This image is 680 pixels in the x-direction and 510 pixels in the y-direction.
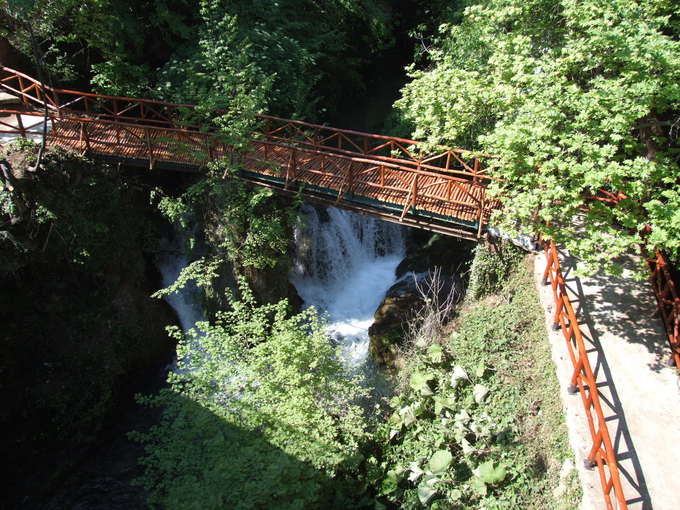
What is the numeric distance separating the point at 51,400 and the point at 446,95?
11328mm

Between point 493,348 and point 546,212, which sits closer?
point 546,212

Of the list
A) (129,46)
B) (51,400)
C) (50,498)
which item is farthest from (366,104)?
(50,498)

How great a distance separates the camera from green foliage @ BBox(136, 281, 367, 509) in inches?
276

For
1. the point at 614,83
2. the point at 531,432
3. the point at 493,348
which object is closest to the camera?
the point at 614,83

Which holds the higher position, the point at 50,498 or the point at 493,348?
the point at 493,348

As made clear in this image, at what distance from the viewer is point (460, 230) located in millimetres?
10672

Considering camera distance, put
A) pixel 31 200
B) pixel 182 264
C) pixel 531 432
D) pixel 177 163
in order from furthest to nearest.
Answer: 1. pixel 182 264
2. pixel 177 163
3. pixel 31 200
4. pixel 531 432

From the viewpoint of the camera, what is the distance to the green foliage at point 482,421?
300 inches

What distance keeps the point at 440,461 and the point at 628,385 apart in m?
3.28

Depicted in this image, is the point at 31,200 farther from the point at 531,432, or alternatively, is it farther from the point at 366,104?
the point at 366,104

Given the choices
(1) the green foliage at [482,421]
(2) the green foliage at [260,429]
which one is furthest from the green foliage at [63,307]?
(1) the green foliage at [482,421]

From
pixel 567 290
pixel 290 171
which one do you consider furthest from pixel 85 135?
pixel 567 290

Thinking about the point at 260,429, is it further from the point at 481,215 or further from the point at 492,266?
the point at 481,215

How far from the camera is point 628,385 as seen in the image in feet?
24.3
